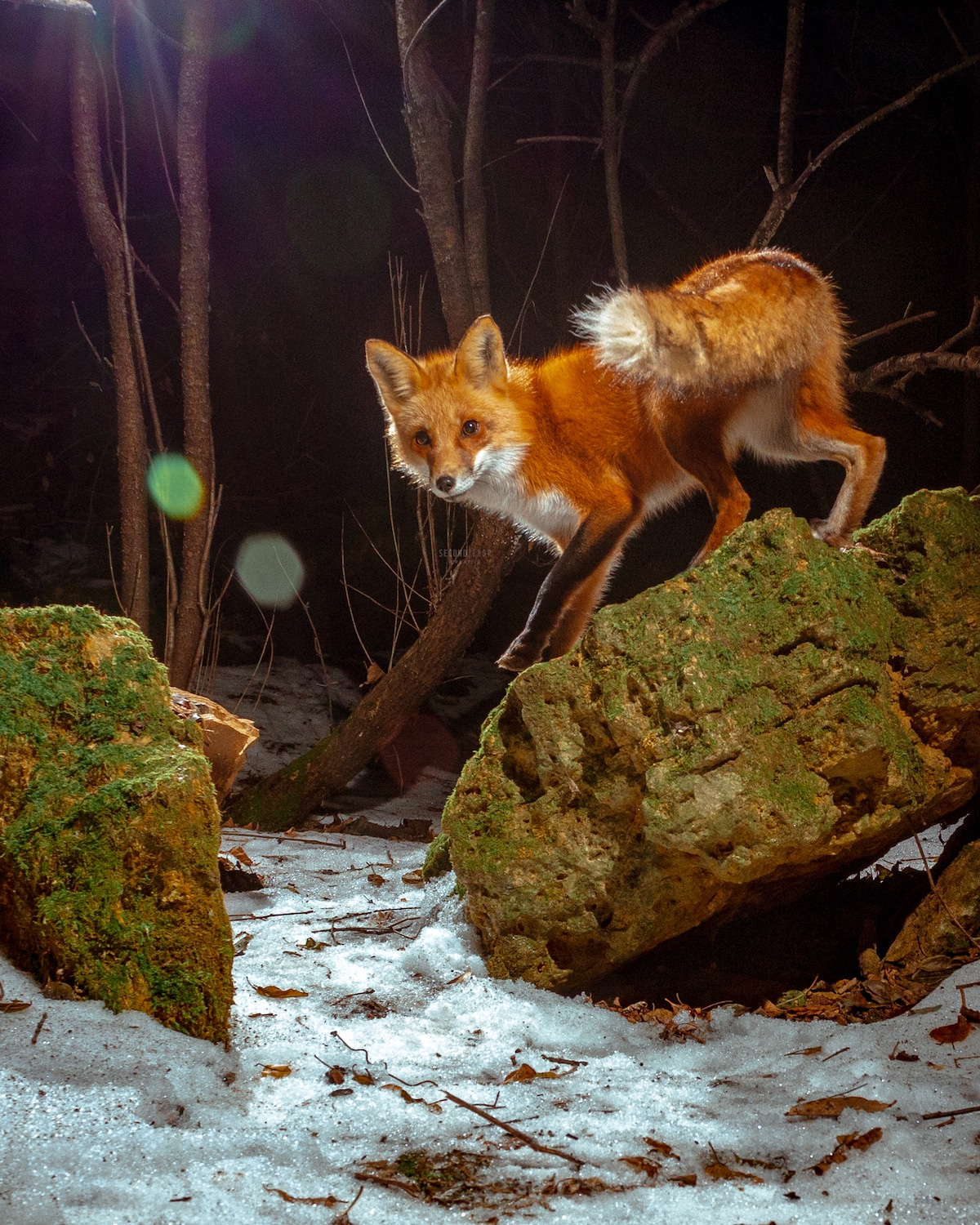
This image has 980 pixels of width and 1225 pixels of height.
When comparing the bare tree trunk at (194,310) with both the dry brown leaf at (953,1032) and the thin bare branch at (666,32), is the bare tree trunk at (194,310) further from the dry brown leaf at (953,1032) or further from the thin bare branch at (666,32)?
the dry brown leaf at (953,1032)

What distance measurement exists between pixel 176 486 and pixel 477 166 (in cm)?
270

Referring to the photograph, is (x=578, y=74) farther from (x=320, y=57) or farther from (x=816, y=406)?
(x=816, y=406)

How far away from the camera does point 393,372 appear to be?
116 inches

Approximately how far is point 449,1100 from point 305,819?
3.63m

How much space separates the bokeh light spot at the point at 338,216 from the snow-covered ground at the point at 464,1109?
20.9 feet

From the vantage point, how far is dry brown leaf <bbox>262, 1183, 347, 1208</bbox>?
4.07 ft

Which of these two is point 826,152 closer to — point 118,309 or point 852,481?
point 852,481

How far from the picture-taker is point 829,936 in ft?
8.30

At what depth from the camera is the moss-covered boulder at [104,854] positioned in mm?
1660

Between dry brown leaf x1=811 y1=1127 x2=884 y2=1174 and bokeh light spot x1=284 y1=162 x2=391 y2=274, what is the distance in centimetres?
701

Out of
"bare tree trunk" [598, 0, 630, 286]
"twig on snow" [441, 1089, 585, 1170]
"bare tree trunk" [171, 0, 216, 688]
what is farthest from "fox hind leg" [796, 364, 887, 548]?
"bare tree trunk" [171, 0, 216, 688]

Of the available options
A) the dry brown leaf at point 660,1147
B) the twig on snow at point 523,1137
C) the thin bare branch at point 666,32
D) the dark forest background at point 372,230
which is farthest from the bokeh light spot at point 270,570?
the dry brown leaf at point 660,1147

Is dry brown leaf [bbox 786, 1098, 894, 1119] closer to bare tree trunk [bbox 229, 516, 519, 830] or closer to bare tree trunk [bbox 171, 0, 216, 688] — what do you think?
bare tree trunk [bbox 229, 516, 519, 830]

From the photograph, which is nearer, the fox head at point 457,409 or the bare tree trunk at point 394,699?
the fox head at point 457,409
